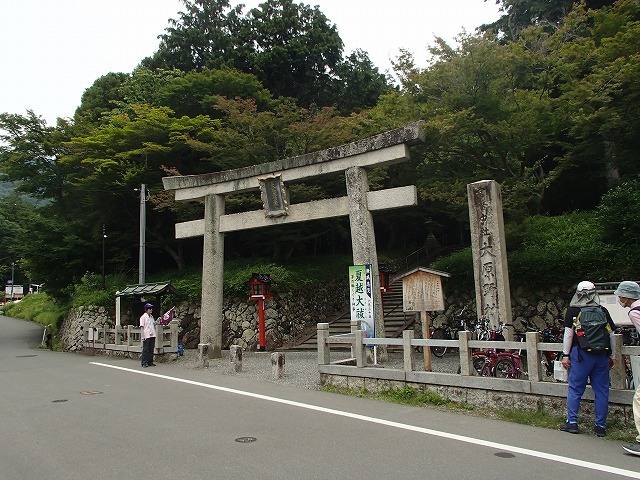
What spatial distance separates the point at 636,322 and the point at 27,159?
2888 cm

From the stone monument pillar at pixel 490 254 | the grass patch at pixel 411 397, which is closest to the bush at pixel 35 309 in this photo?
the grass patch at pixel 411 397

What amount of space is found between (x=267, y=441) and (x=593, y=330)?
4637 millimetres

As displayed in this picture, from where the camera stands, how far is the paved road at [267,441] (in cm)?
552

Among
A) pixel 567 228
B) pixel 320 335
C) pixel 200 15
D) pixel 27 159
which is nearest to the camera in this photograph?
pixel 320 335

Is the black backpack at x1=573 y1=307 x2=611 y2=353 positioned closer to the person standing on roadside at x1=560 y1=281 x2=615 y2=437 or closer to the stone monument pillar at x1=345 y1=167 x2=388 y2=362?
the person standing on roadside at x1=560 y1=281 x2=615 y2=437

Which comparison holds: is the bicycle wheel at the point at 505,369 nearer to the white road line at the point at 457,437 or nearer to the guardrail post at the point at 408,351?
the guardrail post at the point at 408,351

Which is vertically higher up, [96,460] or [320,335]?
[320,335]

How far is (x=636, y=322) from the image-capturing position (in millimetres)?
6082

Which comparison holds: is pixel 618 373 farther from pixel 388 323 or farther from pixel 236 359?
pixel 388 323

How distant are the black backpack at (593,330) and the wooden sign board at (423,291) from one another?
424 centimetres

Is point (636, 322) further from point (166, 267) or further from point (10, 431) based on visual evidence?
point (166, 267)

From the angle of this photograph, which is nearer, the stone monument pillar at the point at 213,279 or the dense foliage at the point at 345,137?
the dense foliage at the point at 345,137

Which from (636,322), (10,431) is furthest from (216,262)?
(636,322)

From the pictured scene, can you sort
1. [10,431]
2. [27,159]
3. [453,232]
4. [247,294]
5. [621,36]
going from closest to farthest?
1. [10,431]
2. [621,36]
3. [247,294]
4. [27,159]
5. [453,232]
